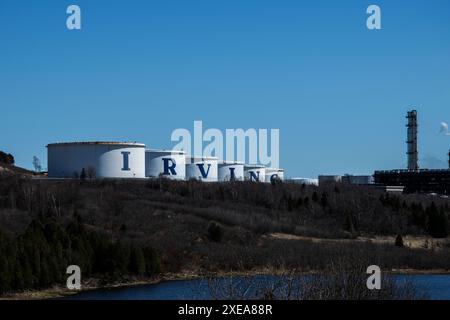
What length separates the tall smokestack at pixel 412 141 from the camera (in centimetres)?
13125

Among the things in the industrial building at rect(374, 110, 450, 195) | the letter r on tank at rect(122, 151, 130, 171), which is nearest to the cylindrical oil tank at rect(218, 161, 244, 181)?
the letter r on tank at rect(122, 151, 130, 171)

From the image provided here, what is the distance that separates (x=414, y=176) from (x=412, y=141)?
19.0ft

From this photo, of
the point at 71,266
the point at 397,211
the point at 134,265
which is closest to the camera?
the point at 71,266

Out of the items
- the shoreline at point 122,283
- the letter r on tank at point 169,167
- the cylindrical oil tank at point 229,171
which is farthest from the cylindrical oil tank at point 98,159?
the shoreline at point 122,283

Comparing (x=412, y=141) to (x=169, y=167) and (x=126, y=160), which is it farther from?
(x=126, y=160)

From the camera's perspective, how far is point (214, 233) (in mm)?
74750

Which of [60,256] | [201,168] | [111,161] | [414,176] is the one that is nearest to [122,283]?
[60,256]

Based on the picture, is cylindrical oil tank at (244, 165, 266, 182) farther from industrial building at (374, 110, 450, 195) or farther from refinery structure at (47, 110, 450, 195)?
industrial building at (374, 110, 450, 195)

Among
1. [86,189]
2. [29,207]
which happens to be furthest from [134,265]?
[86,189]

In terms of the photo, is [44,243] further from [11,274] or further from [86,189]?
[86,189]

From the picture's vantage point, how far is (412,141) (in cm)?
13188

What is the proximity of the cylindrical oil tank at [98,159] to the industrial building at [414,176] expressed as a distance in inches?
2133

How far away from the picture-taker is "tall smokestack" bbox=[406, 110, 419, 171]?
131250mm
